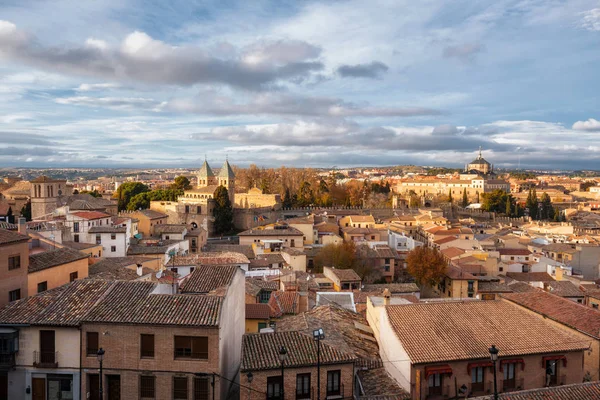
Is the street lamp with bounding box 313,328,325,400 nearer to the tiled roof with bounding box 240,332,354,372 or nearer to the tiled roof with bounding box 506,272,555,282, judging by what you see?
the tiled roof with bounding box 240,332,354,372

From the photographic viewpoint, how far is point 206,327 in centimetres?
938

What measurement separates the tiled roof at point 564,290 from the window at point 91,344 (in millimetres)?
17112

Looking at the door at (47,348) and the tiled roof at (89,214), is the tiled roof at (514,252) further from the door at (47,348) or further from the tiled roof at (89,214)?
the door at (47,348)

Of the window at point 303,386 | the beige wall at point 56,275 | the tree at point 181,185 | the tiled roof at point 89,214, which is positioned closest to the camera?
the window at point 303,386

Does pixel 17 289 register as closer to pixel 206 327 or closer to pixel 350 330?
pixel 206 327

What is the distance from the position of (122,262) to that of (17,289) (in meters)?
7.89

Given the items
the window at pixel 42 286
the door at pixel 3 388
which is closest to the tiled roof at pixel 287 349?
the door at pixel 3 388

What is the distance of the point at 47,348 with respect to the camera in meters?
9.97

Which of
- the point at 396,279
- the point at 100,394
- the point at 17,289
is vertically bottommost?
the point at 396,279

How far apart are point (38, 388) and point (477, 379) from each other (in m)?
8.69

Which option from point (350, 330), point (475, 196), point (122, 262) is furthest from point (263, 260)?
point (475, 196)

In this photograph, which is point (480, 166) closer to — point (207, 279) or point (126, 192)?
point (126, 192)

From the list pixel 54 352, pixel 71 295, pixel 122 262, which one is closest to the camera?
pixel 54 352

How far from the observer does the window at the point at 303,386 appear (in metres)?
9.46
